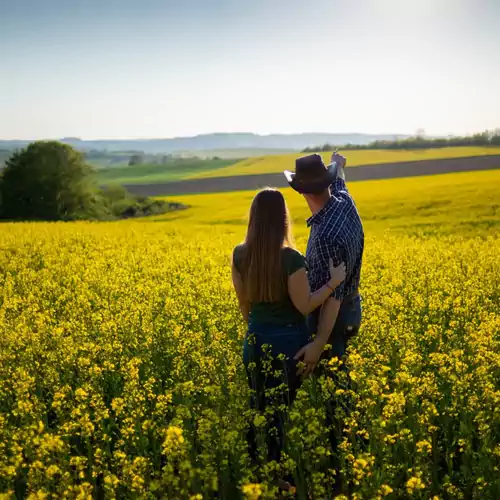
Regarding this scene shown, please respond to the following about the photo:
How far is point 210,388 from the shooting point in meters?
→ 3.76

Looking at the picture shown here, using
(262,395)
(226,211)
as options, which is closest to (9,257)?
(262,395)

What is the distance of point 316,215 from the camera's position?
14.8 ft

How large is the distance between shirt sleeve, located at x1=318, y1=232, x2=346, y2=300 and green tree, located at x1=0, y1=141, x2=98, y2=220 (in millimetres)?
44676

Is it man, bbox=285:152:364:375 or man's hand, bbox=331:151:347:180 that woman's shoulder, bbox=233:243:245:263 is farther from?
man's hand, bbox=331:151:347:180

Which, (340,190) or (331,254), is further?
(340,190)

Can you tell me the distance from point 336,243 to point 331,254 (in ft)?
0.31

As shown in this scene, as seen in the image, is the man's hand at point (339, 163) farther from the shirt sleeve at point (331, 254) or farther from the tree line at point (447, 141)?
the tree line at point (447, 141)

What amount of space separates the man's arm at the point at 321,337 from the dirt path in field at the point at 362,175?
49645 millimetres

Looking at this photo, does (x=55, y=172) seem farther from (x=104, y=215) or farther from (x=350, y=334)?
(x=350, y=334)

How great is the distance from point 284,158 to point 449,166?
4755 cm

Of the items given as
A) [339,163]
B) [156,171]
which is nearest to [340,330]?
[339,163]

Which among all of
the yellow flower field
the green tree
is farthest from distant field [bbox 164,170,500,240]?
the green tree

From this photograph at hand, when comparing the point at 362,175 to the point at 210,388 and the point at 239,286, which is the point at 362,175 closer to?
the point at 239,286

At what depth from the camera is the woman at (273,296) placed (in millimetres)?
A: 4184
